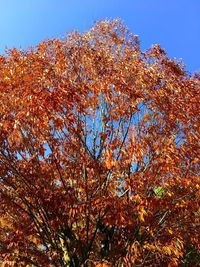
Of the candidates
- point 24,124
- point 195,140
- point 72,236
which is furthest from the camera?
point 195,140

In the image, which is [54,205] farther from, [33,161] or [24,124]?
[24,124]

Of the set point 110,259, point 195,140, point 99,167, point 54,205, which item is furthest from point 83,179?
point 195,140

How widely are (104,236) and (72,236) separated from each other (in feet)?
5.88

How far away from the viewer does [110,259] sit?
10.4 metres

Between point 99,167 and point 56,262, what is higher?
point 99,167

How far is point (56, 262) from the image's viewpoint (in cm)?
1087

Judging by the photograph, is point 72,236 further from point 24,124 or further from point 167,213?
point 24,124

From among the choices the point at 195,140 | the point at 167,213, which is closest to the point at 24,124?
the point at 167,213

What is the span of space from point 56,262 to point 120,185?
351 cm

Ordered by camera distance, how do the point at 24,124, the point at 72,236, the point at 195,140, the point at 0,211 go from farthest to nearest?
the point at 195,140, the point at 0,211, the point at 72,236, the point at 24,124

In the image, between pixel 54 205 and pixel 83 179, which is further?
pixel 83 179

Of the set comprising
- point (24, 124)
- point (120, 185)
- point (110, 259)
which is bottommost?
point (110, 259)

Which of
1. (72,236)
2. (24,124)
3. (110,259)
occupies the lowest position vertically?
(110,259)

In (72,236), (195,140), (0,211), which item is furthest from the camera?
(195,140)
